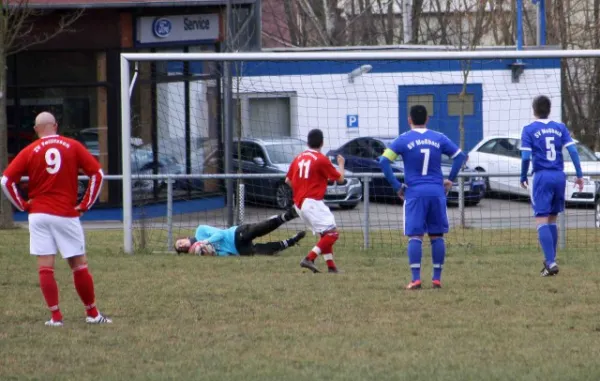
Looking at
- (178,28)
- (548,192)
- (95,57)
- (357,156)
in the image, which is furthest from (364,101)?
(95,57)

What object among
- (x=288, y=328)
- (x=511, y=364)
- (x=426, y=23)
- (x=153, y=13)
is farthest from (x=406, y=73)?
(x=426, y=23)

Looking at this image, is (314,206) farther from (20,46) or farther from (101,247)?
(20,46)

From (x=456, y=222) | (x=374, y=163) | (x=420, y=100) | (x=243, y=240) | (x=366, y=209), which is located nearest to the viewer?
(x=243, y=240)

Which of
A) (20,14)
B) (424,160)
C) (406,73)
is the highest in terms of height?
(20,14)

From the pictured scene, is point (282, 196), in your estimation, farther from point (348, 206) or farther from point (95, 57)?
point (95, 57)

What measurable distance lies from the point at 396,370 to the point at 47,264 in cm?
331

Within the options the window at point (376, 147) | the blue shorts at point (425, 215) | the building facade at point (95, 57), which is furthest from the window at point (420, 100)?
the building facade at point (95, 57)

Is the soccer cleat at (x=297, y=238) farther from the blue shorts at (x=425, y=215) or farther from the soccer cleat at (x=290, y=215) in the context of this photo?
the blue shorts at (x=425, y=215)

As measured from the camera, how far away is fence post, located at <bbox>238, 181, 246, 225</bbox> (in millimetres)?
15917

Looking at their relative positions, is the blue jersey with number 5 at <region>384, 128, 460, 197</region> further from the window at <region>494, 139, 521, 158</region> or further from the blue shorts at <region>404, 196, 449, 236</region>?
the window at <region>494, 139, 521, 158</region>

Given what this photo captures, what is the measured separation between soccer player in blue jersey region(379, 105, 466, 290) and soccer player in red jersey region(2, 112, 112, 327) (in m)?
3.19

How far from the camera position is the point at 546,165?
1203 cm

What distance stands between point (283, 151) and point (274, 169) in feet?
1.40

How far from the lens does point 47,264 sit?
9.14m
